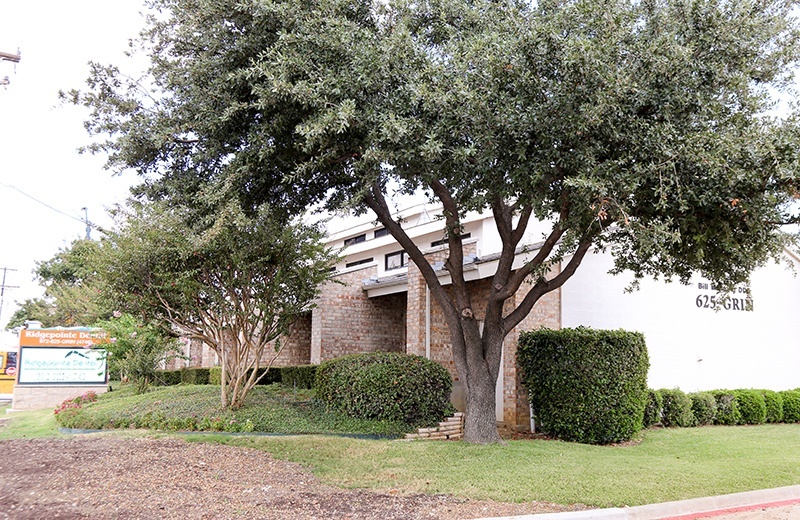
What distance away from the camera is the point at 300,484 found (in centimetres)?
826

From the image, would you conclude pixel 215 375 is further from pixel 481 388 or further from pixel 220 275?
pixel 481 388

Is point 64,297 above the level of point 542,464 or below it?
above

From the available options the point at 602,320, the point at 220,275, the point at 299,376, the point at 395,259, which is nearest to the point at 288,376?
the point at 299,376

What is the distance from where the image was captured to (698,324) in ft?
55.1

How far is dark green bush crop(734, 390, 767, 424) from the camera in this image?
16.2 meters

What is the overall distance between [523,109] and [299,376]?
40.6ft

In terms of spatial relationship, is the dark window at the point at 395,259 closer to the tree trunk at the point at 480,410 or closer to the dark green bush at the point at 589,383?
the dark green bush at the point at 589,383

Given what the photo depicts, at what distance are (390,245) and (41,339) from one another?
1297 centimetres

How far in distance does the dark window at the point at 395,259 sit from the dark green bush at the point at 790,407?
13.9 meters

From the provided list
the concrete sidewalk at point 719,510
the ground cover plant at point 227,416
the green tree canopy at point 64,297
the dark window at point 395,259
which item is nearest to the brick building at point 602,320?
the ground cover plant at point 227,416

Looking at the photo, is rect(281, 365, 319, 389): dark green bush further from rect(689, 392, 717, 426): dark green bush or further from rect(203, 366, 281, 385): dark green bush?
rect(689, 392, 717, 426): dark green bush

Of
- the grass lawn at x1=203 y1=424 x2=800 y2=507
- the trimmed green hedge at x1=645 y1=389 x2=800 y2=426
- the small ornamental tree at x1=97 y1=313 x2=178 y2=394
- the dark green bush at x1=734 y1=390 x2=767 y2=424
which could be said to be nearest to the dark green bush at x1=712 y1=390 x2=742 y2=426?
the trimmed green hedge at x1=645 y1=389 x2=800 y2=426

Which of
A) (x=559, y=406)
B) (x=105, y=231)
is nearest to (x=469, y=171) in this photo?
(x=559, y=406)

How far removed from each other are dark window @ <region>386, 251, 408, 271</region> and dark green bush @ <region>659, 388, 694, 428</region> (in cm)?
1306
